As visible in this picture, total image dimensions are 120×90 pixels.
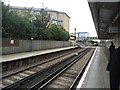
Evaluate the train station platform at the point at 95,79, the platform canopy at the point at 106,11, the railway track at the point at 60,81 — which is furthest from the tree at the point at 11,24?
the train station platform at the point at 95,79

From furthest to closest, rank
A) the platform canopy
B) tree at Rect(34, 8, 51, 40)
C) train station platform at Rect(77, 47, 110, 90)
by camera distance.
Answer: tree at Rect(34, 8, 51, 40) → the platform canopy → train station platform at Rect(77, 47, 110, 90)

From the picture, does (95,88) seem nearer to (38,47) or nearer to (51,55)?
(51,55)

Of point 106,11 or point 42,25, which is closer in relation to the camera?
point 106,11

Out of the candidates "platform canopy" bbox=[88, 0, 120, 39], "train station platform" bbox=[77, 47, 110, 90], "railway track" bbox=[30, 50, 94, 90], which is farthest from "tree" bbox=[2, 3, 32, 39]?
"train station platform" bbox=[77, 47, 110, 90]

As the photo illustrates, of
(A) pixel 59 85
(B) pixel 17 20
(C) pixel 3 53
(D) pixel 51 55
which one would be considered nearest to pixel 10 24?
(B) pixel 17 20

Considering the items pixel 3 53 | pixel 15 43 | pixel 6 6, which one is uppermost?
pixel 6 6

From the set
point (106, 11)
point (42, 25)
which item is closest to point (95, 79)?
point (106, 11)

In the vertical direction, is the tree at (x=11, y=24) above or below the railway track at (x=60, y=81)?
above

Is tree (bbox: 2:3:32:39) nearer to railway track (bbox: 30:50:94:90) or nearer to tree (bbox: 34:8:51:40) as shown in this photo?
tree (bbox: 34:8:51:40)

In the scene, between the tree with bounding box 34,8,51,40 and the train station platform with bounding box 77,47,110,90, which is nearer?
the train station platform with bounding box 77,47,110,90

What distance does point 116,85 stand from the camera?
2.79m

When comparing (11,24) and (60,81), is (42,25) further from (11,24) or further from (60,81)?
(60,81)

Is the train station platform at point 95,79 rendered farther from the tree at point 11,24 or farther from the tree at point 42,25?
the tree at point 42,25

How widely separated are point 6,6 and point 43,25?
10328 millimetres
